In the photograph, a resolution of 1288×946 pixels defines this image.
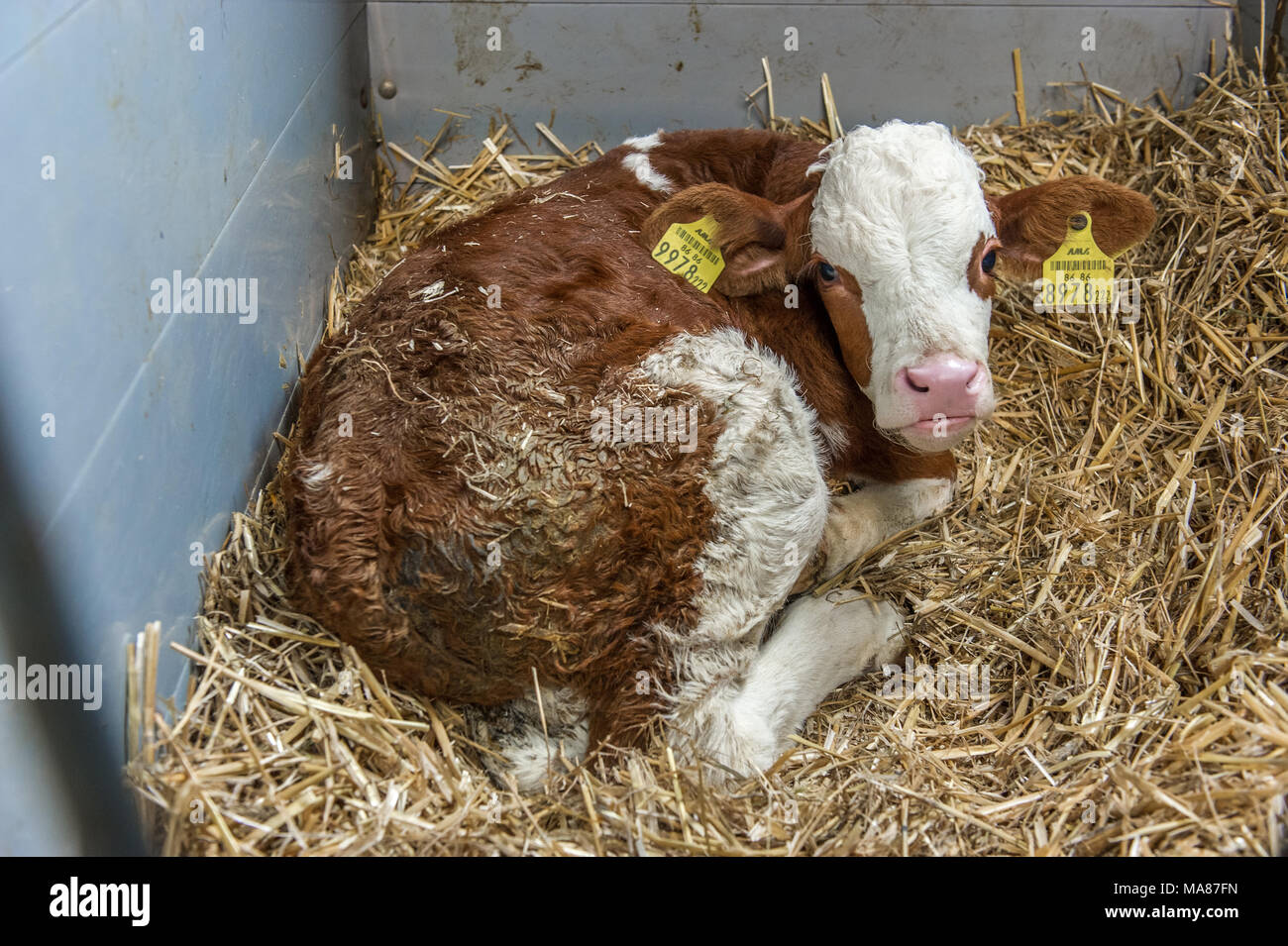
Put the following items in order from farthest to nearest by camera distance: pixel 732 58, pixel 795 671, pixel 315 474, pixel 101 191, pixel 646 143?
pixel 732 58
pixel 646 143
pixel 795 671
pixel 315 474
pixel 101 191

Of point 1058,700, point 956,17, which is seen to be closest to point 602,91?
point 956,17

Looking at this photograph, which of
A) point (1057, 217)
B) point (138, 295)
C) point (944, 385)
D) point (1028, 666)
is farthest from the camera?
point (1057, 217)

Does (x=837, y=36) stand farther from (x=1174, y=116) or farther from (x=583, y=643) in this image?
(x=583, y=643)

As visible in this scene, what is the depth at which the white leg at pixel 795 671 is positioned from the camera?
271 centimetres

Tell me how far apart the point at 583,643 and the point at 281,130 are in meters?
2.13

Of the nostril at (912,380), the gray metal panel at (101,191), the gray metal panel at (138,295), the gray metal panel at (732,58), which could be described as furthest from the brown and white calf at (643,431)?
the gray metal panel at (732,58)

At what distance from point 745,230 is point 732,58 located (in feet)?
5.76

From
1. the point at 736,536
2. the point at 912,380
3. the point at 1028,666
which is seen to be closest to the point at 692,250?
the point at 912,380

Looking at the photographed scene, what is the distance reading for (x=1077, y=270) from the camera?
3432 millimetres

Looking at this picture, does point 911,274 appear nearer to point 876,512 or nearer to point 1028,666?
point 876,512

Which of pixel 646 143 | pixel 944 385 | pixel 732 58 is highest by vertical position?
pixel 732 58

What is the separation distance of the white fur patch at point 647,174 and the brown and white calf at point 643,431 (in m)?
0.16

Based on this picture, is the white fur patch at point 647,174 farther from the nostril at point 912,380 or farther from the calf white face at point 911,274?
the nostril at point 912,380

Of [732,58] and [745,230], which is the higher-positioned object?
[732,58]
